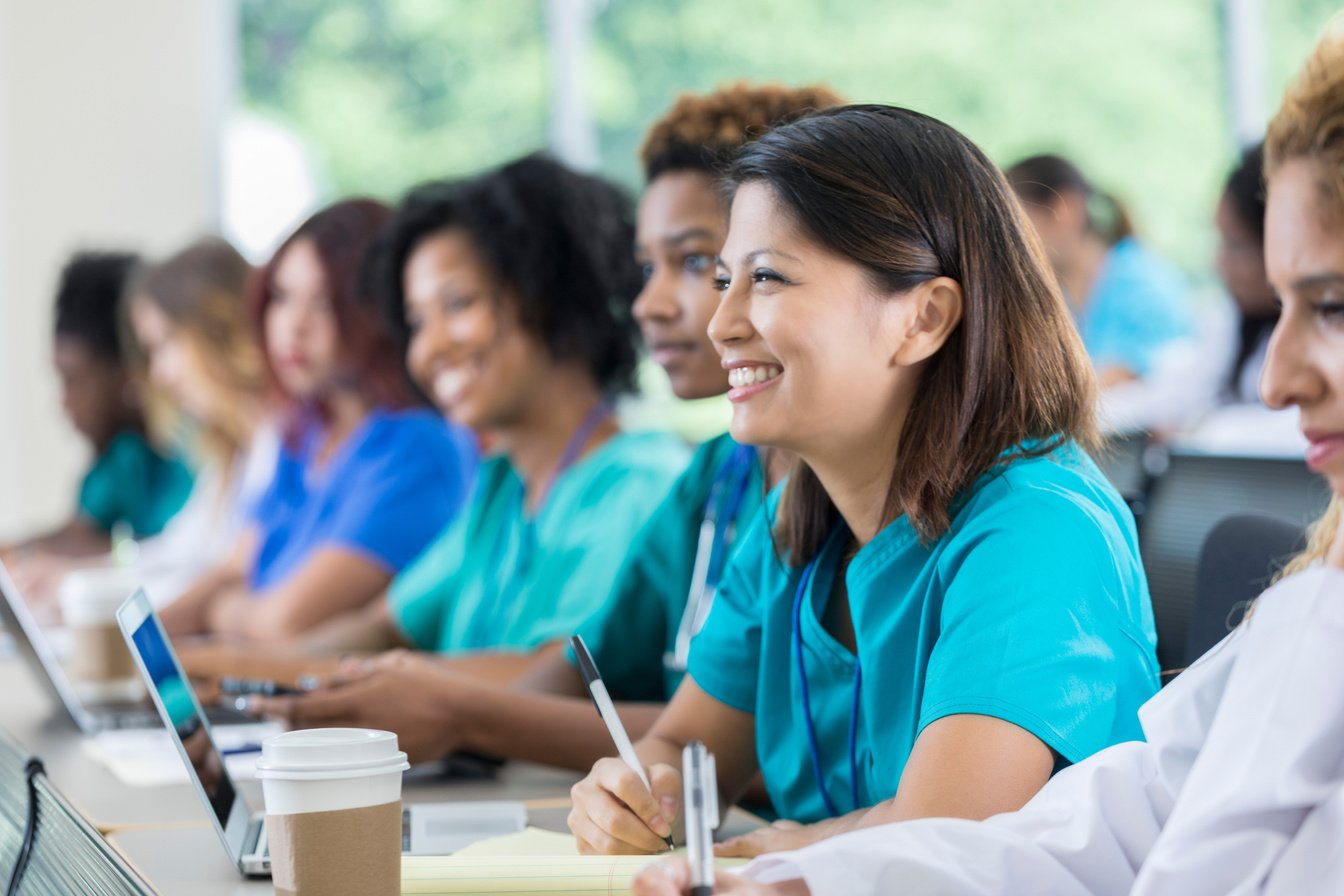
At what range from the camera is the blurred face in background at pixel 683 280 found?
6.07ft

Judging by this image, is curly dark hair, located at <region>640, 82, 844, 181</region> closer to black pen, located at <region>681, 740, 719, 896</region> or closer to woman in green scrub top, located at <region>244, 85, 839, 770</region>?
woman in green scrub top, located at <region>244, 85, 839, 770</region>

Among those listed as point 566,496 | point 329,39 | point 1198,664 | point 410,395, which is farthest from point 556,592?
point 329,39

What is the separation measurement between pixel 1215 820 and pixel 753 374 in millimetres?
602

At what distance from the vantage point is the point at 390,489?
2781 mm

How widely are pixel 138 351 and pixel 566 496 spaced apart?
7.62ft

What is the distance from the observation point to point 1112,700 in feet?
3.61

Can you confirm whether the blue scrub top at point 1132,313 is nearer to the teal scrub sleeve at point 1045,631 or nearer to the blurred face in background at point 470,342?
the blurred face in background at point 470,342

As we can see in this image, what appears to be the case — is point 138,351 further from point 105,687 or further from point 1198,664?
point 1198,664

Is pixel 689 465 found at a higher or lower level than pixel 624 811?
higher

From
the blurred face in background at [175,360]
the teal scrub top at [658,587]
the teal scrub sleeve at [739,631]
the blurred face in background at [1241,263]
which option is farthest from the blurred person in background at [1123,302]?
the teal scrub sleeve at [739,631]

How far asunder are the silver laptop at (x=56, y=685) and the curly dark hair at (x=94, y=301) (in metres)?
2.33

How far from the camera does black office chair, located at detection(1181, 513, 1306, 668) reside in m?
1.34

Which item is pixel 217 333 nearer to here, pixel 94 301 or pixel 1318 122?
pixel 94 301

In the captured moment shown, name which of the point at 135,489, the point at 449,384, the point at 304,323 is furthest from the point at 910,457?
the point at 135,489
